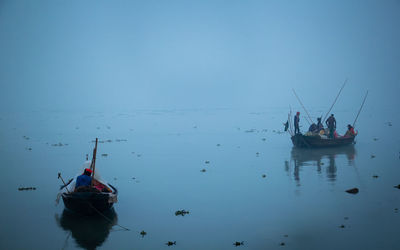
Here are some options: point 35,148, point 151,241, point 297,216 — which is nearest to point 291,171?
point 297,216

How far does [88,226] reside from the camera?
48.0 ft

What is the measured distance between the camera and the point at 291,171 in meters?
23.8

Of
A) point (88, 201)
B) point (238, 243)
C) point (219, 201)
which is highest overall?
point (88, 201)

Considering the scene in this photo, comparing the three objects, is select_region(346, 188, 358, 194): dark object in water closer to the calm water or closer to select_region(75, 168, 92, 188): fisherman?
the calm water

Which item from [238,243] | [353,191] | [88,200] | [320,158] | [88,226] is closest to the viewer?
[238,243]

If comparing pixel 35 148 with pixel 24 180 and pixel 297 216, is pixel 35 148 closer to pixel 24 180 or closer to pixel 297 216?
pixel 24 180

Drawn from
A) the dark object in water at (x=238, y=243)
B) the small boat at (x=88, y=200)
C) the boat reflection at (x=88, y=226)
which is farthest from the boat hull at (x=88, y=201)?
the dark object in water at (x=238, y=243)

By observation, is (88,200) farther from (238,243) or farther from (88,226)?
(238,243)

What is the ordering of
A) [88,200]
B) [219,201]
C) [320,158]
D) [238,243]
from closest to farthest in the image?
[238,243]
[88,200]
[219,201]
[320,158]

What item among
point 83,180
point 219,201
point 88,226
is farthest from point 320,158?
point 88,226

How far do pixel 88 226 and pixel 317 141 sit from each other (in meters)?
21.7

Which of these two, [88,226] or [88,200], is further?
[88,200]

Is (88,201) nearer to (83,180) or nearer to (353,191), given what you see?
(83,180)

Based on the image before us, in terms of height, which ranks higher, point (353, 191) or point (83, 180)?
point (83, 180)
